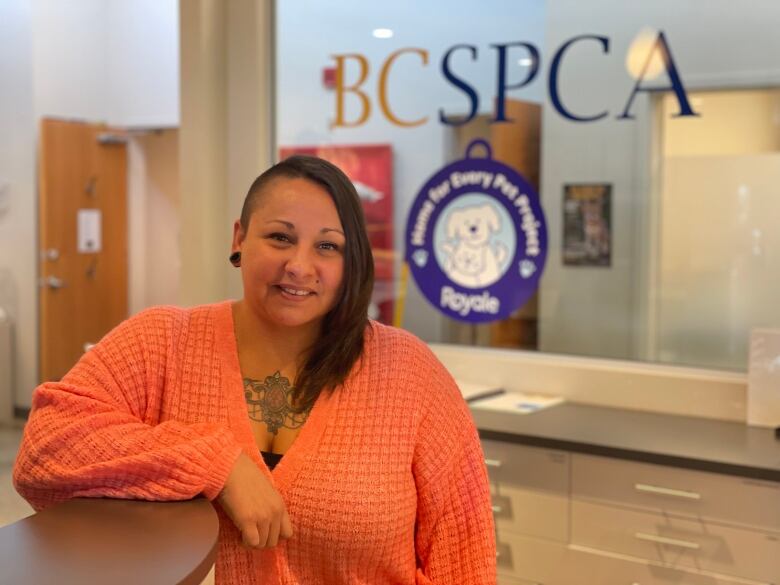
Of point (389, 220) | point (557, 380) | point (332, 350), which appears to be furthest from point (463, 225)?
point (332, 350)

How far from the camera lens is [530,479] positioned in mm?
2982

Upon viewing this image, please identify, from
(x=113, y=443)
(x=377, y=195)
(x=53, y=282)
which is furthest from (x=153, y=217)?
(x=113, y=443)

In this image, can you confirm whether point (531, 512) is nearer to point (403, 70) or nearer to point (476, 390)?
point (476, 390)

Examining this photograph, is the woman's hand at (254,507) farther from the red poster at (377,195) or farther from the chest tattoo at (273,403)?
the red poster at (377,195)

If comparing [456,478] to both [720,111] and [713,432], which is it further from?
[720,111]

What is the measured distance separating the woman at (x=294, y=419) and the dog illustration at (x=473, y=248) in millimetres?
2137

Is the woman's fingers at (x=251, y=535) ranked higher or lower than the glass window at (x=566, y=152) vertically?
lower

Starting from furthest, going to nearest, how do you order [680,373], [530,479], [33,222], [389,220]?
[33,222] → [389,220] → [680,373] → [530,479]

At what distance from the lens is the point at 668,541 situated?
2.78 meters

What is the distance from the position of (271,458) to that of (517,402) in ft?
6.41

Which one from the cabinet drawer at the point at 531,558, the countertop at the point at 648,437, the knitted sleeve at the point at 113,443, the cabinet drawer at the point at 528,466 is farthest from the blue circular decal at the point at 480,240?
the knitted sleeve at the point at 113,443

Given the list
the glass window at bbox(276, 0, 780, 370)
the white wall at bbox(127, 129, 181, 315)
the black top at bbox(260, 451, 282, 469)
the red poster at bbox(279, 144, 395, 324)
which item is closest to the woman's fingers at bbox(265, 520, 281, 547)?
the black top at bbox(260, 451, 282, 469)

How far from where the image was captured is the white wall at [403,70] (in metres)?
3.97

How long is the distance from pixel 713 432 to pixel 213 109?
221 cm
